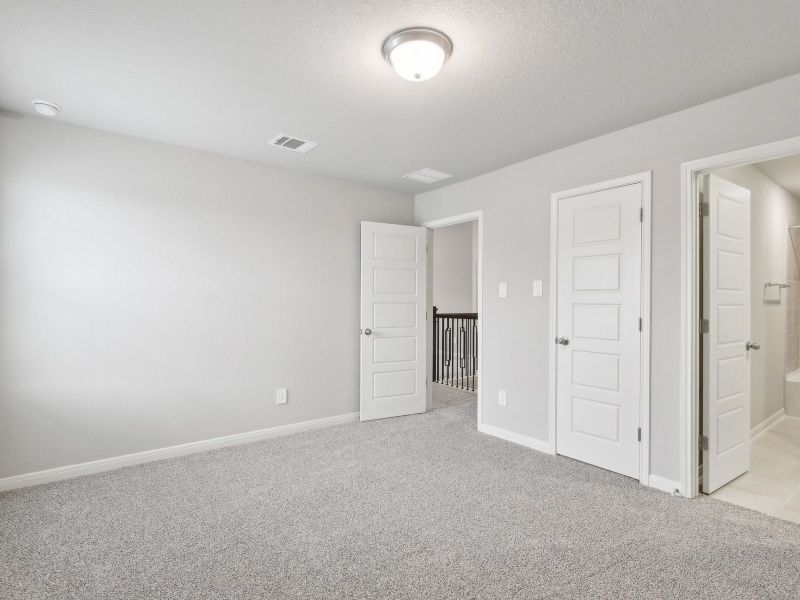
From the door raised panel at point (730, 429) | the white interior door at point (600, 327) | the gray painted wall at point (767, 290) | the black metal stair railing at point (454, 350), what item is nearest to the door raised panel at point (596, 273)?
the white interior door at point (600, 327)

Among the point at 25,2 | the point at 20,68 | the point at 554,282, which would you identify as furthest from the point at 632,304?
the point at 20,68

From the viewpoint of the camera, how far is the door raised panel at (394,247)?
14.5ft

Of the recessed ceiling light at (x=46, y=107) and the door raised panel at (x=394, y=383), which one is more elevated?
the recessed ceiling light at (x=46, y=107)

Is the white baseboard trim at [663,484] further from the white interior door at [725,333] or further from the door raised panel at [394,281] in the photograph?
the door raised panel at [394,281]

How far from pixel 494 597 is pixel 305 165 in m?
3.45

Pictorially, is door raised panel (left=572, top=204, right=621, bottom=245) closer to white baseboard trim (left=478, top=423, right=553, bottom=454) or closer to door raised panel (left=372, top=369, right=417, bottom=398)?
white baseboard trim (left=478, top=423, right=553, bottom=454)

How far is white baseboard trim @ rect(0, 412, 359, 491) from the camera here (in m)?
2.83

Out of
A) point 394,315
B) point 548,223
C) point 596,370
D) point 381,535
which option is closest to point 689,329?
point 596,370

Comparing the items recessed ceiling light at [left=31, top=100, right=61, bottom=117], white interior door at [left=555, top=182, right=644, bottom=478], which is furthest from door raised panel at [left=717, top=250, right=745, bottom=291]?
recessed ceiling light at [left=31, top=100, right=61, bottom=117]

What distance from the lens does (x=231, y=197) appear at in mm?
3670

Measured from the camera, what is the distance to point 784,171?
3.80m

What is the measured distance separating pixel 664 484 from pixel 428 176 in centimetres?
310

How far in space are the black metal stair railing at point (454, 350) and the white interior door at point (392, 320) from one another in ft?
5.71

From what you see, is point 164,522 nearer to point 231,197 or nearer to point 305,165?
point 231,197
